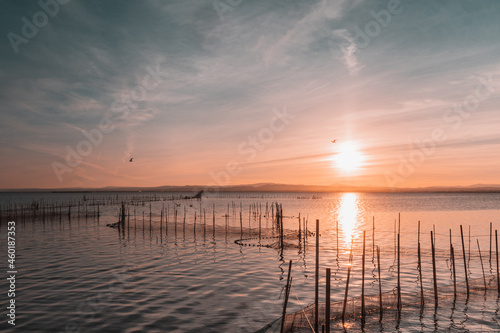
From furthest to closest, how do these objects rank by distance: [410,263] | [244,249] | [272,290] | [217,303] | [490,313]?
[244,249] < [410,263] < [272,290] < [217,303] < [490,313]

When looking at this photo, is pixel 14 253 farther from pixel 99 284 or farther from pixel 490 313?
pixel 490 313

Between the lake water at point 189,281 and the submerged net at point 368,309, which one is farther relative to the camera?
the lake water at point 189,281

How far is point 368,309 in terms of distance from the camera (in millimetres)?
14430

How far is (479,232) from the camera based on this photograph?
140ft

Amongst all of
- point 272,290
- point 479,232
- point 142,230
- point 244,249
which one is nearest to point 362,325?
point 272,290

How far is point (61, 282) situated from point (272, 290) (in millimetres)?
11875

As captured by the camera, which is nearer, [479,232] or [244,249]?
[244,249]

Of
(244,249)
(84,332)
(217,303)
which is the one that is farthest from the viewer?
(244,249)

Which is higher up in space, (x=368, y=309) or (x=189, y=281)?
(x=368, y=309)

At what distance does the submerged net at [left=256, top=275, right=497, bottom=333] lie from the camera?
40.9ft

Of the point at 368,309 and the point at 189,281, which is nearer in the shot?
the point at 368,309

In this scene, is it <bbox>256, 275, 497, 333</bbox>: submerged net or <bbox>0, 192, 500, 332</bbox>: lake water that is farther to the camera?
<bbox>0, 192, 500, 332</bbox>: lake water

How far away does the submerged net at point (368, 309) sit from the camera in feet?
40.9

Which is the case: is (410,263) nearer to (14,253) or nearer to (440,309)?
(440,309)
